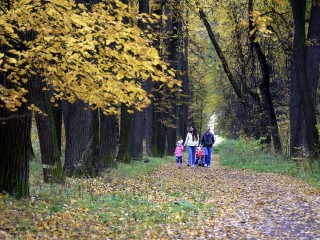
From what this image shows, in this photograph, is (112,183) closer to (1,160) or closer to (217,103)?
(1,160)

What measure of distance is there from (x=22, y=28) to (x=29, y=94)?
206 cm

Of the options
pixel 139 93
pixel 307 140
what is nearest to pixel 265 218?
pixel 139 93

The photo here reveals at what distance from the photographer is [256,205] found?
1192 cm

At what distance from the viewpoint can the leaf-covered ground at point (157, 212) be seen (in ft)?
26.4

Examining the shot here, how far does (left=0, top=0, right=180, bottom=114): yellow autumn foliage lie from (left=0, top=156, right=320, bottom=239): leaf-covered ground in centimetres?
188

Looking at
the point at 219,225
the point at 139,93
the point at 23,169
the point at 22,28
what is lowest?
the point at 219,225

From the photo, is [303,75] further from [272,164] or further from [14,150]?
[14,150]

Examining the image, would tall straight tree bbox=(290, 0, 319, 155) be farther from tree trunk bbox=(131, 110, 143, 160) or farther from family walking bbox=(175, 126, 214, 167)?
tree trunk bbox=(131, 110, 143, 160)

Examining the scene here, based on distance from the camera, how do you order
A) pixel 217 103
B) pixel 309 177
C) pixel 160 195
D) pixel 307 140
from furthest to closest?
pixel 217 103 → pixel 307 140 → pixel 309 177 → pixel 160 195

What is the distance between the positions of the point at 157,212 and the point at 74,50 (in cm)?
391

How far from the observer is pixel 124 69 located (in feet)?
26.6

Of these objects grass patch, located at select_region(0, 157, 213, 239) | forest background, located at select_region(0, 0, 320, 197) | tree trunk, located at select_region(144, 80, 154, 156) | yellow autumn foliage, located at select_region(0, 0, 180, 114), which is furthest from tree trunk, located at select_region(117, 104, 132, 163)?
yellow autumn foliage, located at select_region(0, 0, 180, 114)

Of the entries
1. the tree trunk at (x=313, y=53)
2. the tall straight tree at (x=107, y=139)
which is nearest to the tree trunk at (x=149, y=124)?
the tall straight tree at (x=107, y=139)

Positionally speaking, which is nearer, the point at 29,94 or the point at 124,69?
the point at 124,69
